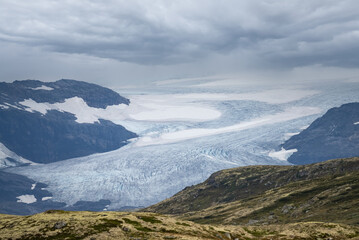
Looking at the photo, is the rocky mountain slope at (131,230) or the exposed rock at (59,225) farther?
the exposed rock at (59,225)

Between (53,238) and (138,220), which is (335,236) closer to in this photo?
(138,220)

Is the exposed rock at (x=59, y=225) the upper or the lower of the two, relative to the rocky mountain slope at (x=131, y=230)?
upper

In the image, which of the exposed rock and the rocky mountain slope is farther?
the exposed rock

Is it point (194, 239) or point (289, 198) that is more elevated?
point (194, 239)

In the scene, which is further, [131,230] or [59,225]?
[131,230]

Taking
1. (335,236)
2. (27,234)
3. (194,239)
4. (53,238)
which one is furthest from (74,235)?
(335,236)

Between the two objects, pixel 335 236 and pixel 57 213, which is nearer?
pixel 57 213

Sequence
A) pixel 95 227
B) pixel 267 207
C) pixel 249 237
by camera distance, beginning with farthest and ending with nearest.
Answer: pixel 267 207 → pixel 249 237 → pixel 95 227

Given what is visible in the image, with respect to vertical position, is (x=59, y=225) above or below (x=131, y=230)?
above
